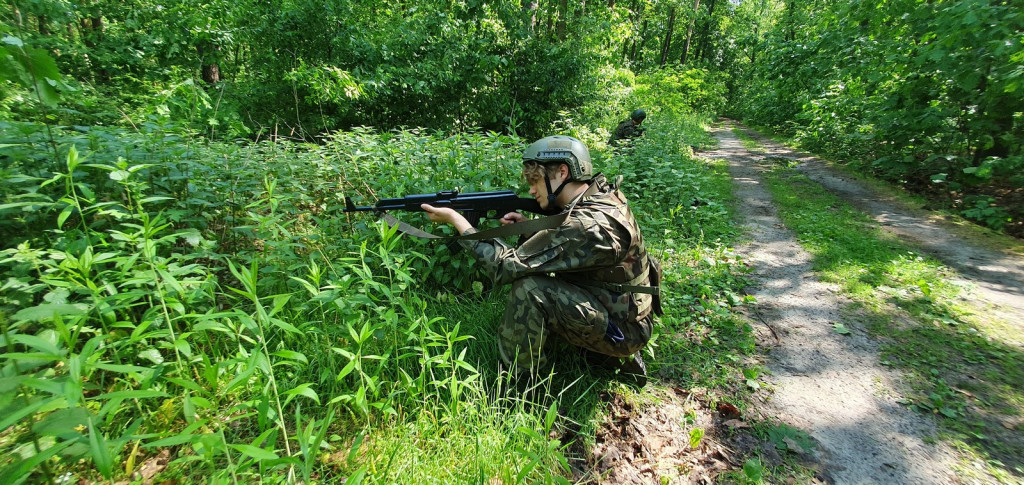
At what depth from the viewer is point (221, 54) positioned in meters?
8.05

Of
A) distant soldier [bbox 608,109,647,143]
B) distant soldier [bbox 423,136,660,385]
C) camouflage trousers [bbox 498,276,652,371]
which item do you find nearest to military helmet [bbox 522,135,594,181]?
distant soldier [bbox 423,136,660,385]

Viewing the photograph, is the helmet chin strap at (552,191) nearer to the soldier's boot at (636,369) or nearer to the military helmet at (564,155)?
the military helmet at (564,155)

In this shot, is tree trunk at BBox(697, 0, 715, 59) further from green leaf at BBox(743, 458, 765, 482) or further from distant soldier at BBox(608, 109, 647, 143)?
green leaf at BBox(743, 458, 765, 482)

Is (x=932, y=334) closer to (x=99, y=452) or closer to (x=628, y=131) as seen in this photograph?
(x=99, y=452)

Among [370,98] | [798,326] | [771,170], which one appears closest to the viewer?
[798,326]

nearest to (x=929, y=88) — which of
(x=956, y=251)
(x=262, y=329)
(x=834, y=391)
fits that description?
(x=956, y=251)

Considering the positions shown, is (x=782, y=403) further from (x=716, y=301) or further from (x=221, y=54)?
(x=221, y=54)

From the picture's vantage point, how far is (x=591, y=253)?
95.0 inches

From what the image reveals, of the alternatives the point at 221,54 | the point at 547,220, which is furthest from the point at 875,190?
the point at 221,54

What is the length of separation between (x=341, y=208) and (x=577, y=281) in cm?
169

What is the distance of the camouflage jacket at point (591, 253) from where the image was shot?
7.92ft

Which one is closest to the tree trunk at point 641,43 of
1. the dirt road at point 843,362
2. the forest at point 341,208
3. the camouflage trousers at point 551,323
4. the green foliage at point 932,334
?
the forest at point 341,208

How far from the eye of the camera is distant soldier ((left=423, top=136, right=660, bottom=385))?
2.44 meters

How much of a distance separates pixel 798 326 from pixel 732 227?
2497mm
